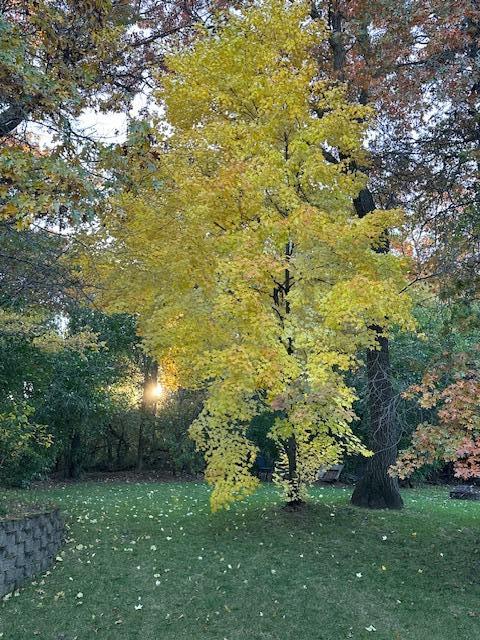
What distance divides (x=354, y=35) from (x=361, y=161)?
2.20 metres

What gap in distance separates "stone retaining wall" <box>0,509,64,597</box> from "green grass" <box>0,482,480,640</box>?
16 cm

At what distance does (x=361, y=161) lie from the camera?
8312 mm

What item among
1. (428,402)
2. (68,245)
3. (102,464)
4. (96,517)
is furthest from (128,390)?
(428,402)

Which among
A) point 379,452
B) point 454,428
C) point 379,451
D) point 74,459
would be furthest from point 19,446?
point 74,459

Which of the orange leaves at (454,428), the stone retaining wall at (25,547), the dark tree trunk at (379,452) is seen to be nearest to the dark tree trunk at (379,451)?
the dark tree trunk at (379,452)

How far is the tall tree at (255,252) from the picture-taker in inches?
262

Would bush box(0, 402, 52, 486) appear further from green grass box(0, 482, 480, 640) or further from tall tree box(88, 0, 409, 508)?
tall tree box(88, 0, 409, 508)

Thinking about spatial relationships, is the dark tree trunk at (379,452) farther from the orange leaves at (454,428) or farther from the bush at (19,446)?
the bush at (19,446)

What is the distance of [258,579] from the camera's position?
566 cm

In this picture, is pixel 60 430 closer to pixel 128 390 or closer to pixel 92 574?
pixel 128 390

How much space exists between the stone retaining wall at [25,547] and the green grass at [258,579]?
0.54 ft

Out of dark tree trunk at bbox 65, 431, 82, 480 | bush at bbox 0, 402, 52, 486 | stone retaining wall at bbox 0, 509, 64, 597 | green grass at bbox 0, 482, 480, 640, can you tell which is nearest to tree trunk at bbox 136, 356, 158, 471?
dark tree trunk at bbox 65, 431, 82, 480

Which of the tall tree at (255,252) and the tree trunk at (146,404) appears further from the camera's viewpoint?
the tree trunk at (146,404)

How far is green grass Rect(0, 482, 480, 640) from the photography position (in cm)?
464
